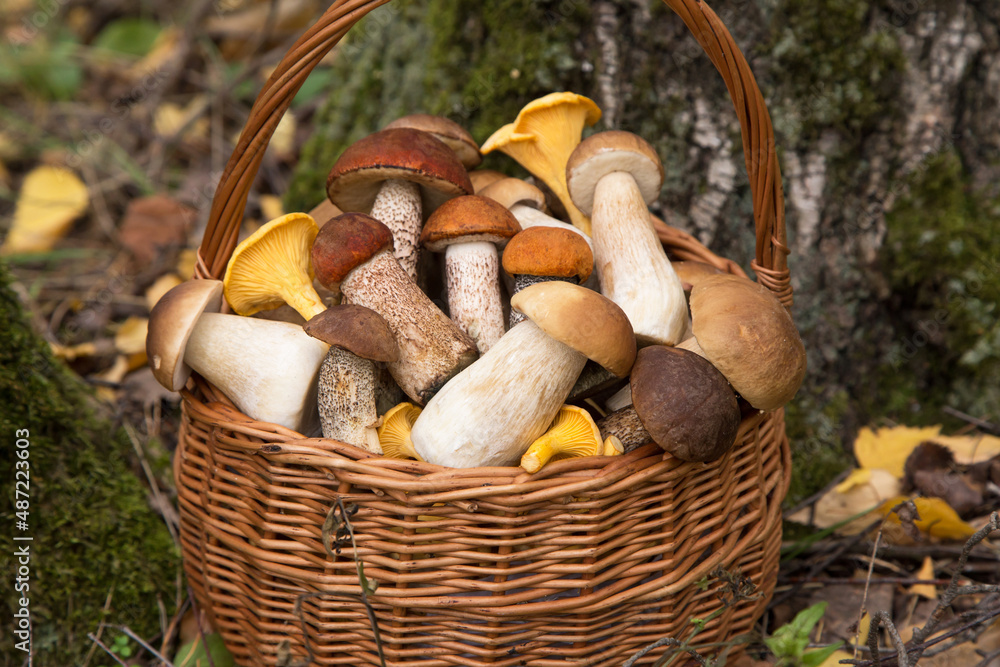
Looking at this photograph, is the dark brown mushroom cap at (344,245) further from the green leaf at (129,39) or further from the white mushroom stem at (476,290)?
the green leaf at (129,39)

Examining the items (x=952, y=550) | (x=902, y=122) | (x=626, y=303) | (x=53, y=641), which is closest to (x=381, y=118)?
(x=626, y=303)

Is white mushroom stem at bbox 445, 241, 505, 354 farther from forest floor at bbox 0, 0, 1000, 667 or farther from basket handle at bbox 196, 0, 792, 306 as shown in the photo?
forest floor at bbox 0, 0, 1000, 667

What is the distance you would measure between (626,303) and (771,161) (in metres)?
0.52

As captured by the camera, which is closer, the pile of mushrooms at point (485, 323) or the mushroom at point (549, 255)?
the pile of mushrooms at point (485, 323)

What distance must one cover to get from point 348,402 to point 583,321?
649mm

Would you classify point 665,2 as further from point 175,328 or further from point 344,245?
point 175,328

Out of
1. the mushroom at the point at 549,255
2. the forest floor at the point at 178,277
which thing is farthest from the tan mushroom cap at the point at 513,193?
the forest floor at the point at 178,277

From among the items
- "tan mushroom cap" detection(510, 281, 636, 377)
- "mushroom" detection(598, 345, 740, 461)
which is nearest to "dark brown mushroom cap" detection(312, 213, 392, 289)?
"tan mushroom cap" detection(510, 281, 636, 377)

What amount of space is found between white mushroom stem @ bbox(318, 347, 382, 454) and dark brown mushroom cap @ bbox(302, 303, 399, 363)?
0.08 m

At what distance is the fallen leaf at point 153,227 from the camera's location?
3.80m

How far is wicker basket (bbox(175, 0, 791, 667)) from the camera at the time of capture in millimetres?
1474

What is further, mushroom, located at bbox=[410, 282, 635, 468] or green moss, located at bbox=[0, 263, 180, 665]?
green moss, located at bbox=[0, 263, 180, 665]

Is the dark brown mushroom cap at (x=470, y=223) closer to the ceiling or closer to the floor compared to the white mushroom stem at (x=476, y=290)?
closer to the ceiling

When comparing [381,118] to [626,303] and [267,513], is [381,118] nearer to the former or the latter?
[626,303]
